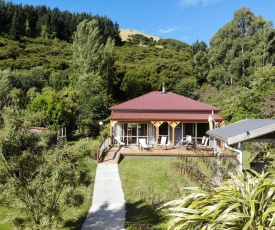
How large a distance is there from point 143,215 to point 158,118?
13.3 m

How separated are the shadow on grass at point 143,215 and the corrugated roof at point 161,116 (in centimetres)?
1198

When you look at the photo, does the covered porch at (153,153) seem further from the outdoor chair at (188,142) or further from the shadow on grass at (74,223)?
the shadow on grass at (74,223)

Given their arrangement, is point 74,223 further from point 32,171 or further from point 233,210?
point 233,210

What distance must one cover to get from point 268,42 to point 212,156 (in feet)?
93.1

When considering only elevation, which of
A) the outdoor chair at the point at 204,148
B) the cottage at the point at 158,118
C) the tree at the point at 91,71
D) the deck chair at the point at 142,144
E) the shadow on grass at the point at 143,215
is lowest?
the shadow on grass at the point at 143,215

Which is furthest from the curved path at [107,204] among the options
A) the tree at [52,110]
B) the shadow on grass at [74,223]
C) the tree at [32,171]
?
the tree at [52,110]

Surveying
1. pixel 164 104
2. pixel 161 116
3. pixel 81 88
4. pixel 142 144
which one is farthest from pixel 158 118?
pixel 81 88

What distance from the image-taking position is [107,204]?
1110 centimetres

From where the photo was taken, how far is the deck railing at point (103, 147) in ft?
59.5

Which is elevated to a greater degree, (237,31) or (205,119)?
(237,31)

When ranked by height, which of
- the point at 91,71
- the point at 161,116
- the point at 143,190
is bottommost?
the point at 143,190

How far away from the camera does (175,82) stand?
49.7 m

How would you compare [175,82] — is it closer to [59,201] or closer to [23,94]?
[23,94]

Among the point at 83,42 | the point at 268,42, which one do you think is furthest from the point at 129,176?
the point at 268,42
